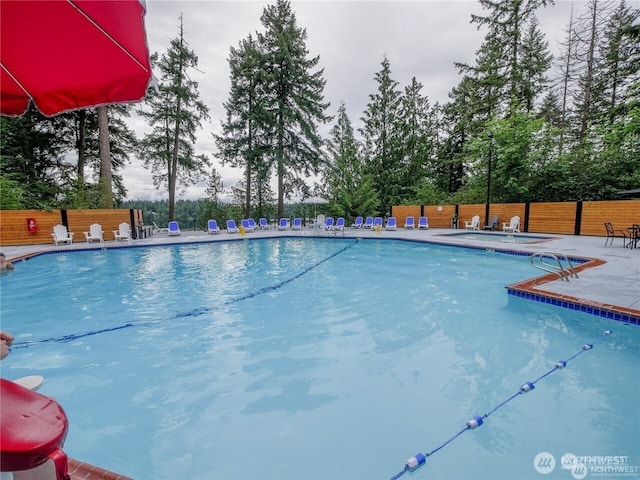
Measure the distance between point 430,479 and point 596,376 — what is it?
99.2 inches

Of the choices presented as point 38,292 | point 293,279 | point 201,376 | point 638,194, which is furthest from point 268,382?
point 638,194

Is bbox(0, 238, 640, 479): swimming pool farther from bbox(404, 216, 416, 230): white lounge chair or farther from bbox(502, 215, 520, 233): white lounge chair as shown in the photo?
bbox(404, 216, 416, 230): white lounge chair

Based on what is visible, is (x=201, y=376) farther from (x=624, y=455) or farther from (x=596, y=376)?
(x=596, y=376)

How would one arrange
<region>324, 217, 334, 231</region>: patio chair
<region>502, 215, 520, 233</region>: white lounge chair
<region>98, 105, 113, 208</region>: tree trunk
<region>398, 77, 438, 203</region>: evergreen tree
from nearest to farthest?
1. <region>98, 105, 113, 208</region>: tree trunk
2. <region>502, 215, 520, 233</region>: white lounge chair
3. <region>324, 217, 334, 231</region>: patio chair
4. <region>398, 77, 438, 203</region>: evergreen tree

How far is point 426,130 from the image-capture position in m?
24.5

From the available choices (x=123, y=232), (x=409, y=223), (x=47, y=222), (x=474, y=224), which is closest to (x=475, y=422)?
(x=123, y=232)

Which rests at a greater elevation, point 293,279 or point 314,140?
point 314,140

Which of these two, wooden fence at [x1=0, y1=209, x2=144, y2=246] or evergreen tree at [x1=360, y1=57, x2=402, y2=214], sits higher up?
evergreen tree at [x1=360, y1=57, x2=402, y2=214]

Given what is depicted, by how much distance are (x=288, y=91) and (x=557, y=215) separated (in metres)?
16.0

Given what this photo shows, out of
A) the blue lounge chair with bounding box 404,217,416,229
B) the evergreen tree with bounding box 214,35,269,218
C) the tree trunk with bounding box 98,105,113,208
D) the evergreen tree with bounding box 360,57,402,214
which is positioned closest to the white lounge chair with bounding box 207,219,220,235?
the tree trunk with bounding box 98,105,113,208

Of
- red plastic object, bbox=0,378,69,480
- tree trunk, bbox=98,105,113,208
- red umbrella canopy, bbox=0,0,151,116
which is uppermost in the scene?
tree trunk, bbox=98,105,113,208

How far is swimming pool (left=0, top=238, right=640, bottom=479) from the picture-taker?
8.05 ft

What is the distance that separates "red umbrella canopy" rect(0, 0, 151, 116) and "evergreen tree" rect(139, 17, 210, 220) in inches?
702

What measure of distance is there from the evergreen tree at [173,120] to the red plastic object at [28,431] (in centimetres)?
1939
